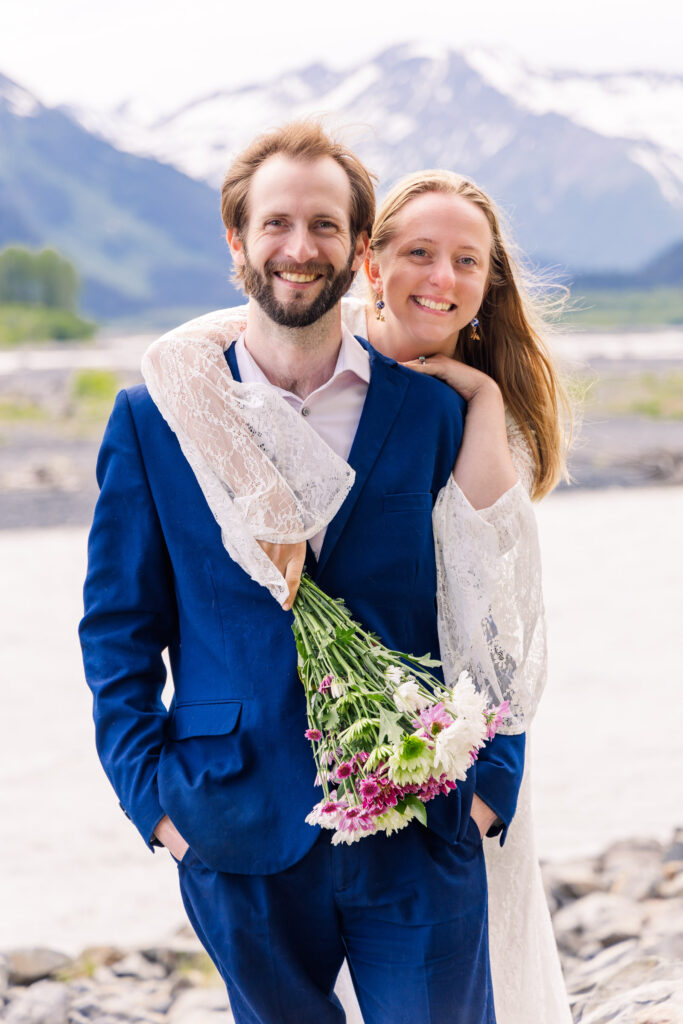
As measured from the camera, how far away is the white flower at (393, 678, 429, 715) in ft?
5.78

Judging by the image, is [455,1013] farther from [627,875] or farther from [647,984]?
[627,875]

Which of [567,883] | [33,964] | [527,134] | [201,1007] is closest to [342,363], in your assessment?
[201,1007]

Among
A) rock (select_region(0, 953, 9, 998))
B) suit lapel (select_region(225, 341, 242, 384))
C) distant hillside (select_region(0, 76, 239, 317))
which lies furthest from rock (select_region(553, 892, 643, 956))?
distant hillside (select_region(0, 76, 239, 317))

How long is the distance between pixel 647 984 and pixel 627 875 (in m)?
1.33

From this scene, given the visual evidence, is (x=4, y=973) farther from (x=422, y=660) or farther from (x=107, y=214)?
(x=107, y=214)

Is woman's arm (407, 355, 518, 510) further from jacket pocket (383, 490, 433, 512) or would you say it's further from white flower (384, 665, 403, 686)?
white flower (384, 665, 403, 686)

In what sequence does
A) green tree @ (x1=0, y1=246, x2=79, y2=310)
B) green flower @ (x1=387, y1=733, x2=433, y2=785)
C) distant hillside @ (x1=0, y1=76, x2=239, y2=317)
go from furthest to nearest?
distant hillside @ (x1=0, y1=76, x2=239, y2=317), green tree @ (x1=0, y1=246, x2=79, y2=310), green flower @ (x1=387, y1=733, x2=433, y2=785)

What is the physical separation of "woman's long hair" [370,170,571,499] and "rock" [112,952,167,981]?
2.66 meters

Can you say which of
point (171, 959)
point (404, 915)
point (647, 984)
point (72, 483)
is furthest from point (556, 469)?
point (72, 483)

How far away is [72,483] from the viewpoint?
18.2 metres

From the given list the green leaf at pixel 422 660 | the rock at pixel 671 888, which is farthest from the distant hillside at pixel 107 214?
the green leaf at pixel 422 660

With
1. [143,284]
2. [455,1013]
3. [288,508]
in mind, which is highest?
[143,284]

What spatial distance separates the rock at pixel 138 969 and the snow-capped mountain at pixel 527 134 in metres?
103

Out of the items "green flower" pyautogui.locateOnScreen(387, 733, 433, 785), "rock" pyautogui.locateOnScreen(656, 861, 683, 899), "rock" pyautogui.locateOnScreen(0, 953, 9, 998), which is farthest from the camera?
"rock" pyautogui.locateOnScreen(656, 861, 683, 899)
